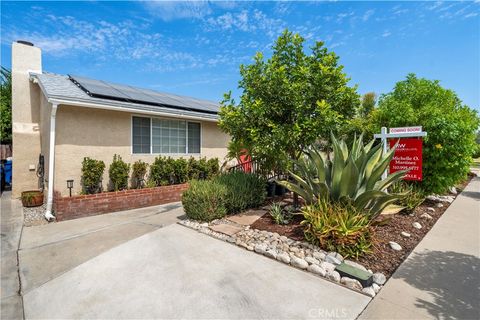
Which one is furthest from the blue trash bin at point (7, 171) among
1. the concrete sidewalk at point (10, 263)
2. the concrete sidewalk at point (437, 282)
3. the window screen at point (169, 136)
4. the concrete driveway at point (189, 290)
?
the concrete sidewalk at point (437, 282)

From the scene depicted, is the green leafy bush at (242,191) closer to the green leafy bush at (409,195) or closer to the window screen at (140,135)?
the green leafy bush at (409,195)

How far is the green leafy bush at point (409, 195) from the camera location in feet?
18.0

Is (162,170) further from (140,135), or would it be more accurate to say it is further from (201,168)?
(201,168)

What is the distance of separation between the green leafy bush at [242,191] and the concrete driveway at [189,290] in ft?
5.97

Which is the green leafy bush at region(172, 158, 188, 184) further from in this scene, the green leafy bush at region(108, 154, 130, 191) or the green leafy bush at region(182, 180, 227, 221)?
the green leafy bush at region(182, 180, 227, 221)

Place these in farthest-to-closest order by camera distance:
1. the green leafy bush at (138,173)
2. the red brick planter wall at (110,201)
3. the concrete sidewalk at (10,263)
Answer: the green leafy bush at (138,173), the red brick planter wall at (110,201), the concrete sidewalk at (10,263)

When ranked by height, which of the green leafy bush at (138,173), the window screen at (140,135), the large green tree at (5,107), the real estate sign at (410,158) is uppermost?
the large green tree at (5,107)

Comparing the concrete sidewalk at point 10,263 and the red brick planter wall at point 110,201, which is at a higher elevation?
the red brick planter wall at point 110,201

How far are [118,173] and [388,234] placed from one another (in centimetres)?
Result: 683

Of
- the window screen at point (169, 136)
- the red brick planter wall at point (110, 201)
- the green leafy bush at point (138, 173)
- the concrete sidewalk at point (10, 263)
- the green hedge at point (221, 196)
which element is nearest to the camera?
the concrete sidewalk at point (10, 263)

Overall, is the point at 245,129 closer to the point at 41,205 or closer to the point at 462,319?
the point at 462,319

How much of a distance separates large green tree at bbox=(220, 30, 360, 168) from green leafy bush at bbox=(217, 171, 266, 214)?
0.88m

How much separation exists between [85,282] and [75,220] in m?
3.35

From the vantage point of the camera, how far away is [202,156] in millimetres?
9352
